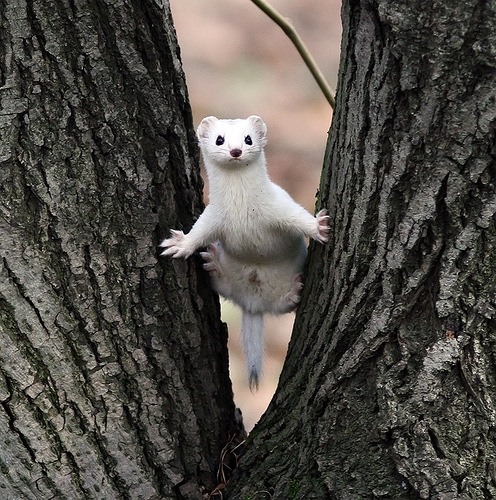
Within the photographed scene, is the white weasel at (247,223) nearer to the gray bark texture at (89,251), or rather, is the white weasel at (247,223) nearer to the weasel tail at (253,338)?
the weasel tail at (253,338)

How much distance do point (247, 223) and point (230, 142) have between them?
9.9 inches

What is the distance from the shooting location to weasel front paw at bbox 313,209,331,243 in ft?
7.83

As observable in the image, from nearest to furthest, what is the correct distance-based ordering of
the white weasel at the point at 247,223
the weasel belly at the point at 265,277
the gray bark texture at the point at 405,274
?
the gray bark texture at the point at 405,274, the white weasel at the point at 247,223, the weasel belly at the point at 265,277

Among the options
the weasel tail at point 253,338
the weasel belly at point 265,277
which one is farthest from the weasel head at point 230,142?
the weasel tail at point 253,338

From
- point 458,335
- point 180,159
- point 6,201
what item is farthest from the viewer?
point 180,159

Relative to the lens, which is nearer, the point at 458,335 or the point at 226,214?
the point at 458,335

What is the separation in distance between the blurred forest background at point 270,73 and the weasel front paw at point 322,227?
5.23m

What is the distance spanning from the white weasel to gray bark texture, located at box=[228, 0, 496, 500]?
44 cm

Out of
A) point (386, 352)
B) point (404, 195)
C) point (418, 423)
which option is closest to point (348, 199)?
point (404, 195)

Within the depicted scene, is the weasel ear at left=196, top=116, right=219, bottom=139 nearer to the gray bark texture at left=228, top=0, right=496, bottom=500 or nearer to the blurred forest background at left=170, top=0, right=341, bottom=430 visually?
the gray bark texture at left=228, top=0, right=496, bottom=500

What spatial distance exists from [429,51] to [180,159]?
81 cm

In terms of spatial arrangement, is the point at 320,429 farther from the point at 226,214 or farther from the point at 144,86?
the point at 144,86

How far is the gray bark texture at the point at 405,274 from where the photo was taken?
1907 millimetres

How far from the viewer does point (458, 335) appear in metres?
2.06
